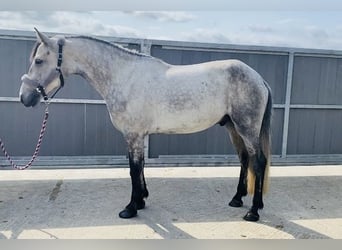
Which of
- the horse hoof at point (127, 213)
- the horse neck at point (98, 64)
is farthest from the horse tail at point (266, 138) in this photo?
the horse neck at point (98, 64)

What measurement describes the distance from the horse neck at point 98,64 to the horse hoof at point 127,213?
995 millimetres

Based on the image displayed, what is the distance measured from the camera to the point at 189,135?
430 cm

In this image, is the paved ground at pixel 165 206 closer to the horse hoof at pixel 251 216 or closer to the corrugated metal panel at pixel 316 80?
the horse hoof at pixel 251 216

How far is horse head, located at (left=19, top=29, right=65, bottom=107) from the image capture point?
A: 9.13 ft

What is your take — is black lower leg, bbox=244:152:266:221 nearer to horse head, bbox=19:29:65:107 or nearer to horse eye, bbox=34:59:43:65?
horse head, bbox=19:29:65:107

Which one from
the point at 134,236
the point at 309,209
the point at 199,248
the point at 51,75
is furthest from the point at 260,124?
the point at 51,75

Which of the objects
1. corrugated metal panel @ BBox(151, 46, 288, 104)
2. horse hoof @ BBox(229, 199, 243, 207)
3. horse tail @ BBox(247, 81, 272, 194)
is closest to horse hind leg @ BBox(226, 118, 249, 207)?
Result: horse hoof @ BBox(229, 199, 243, 207)

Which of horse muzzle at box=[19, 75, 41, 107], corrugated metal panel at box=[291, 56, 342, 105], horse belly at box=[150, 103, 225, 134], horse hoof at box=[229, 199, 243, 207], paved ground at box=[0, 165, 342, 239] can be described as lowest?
paved ground at box=[0, 165, 342, 239]

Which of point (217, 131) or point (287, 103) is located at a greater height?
point (287, 103)

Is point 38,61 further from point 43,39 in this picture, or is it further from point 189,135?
point 189,135

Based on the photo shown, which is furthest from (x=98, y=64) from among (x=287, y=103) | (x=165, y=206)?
(x=287, y=103)

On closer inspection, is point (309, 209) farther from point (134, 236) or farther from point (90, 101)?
point (90, 101)

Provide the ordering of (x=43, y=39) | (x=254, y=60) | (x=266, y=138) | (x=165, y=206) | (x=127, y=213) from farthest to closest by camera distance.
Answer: (x=254, y=60) → (x=165, y=206) → (x=266, y=138) → (x=127, y=213) → (x=43, y=39)

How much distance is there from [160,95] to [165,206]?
3.41ft
